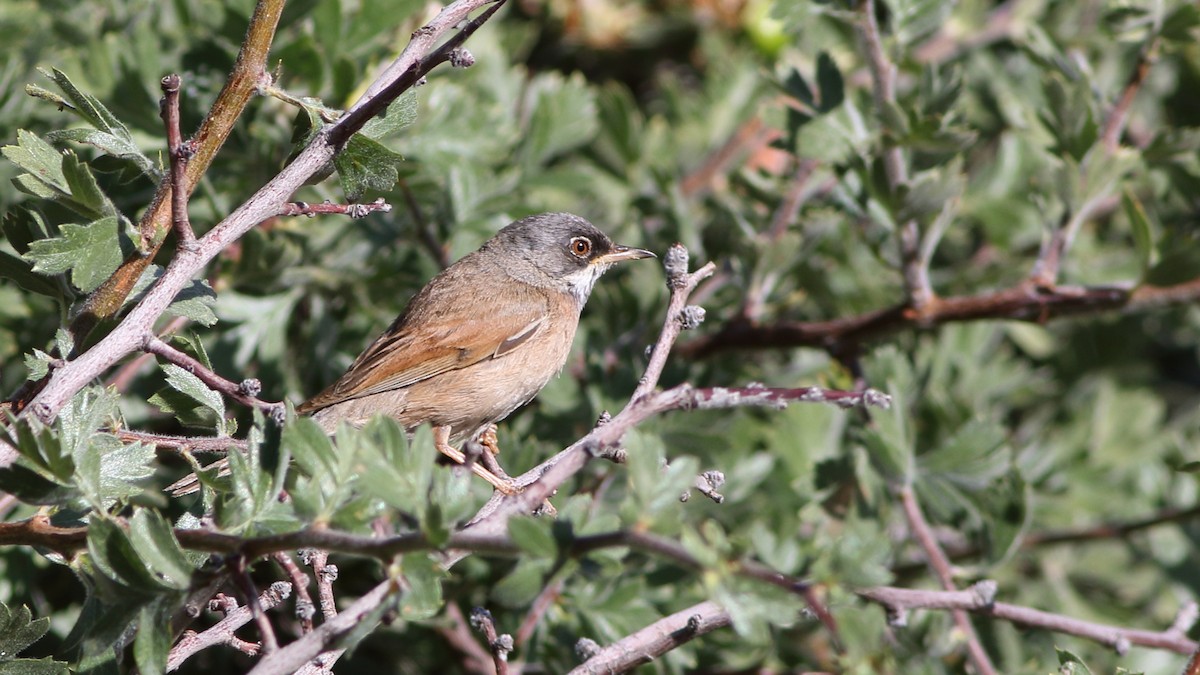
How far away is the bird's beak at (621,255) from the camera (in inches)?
163

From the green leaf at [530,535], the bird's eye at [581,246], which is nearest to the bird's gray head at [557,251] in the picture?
the bird's eye at [581,246]

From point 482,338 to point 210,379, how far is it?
6.28 ft

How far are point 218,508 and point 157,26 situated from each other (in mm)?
2871

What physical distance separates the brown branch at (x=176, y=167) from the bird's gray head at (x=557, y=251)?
2105mm

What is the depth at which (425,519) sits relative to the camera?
1760 mm

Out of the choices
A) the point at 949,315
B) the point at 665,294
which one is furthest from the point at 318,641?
the point at 949,315

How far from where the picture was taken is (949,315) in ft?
12.9

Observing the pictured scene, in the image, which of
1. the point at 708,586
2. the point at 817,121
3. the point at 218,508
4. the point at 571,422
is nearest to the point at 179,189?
the point at 218,508

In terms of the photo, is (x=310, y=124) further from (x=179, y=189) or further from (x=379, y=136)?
(x=179, y=189)

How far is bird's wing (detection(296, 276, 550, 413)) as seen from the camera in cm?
385

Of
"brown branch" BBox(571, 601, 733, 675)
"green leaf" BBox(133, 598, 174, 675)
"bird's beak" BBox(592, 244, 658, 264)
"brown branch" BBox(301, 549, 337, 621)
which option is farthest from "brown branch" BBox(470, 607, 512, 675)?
"bird's beak" BBox(592, 244, 658, 264)

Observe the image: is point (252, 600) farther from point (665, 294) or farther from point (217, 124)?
point (665, 294)

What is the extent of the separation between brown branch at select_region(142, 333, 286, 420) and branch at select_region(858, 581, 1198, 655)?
1448 millimetres

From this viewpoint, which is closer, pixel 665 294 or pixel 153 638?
pixel 153 638
